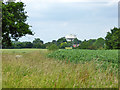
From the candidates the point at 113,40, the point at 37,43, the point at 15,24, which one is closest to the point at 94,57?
the point at 15,24

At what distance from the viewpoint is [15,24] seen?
2103 centimetres

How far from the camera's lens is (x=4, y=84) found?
19.1 feet

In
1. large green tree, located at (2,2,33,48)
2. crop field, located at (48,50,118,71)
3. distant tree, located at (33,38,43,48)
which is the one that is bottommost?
crop field, located at (48,50,118,71)

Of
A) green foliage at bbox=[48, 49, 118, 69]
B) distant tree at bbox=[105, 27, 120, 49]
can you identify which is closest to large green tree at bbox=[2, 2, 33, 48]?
green foliage at bbox=[48, 49, 118, 69]

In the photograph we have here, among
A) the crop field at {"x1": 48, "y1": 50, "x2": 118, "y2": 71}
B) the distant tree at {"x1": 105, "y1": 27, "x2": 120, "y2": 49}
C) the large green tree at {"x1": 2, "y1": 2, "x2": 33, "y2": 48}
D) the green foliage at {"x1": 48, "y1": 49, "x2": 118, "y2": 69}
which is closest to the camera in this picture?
the crop field at {"x1": 48, "y1": 50, "x2": 118, "y2": 71}

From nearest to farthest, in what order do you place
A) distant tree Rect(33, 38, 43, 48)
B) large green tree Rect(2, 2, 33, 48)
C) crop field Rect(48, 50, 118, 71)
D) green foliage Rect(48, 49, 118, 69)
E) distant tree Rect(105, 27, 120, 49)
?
crop field Rect(48, 50, 118, 71) → green foliage Rect(48, 49, 118, 69) → large green tree Rect(2, 2, 33, 48) → distant tree Rect(33, 38, 43, 48) → distant tree Rect(105, 27, 120, 49)

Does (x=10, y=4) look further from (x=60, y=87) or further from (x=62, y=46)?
(x=60, y=87)

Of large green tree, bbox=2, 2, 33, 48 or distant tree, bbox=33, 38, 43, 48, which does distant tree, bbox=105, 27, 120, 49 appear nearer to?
distant tree, bbox=33, 38, 43, 48

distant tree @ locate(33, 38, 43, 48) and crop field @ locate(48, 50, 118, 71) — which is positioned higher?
distant tree @ locate(33, 38, 43, 48)

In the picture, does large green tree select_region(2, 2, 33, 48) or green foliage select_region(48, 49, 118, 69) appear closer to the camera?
green foliage select_region(48, 49, 118, 69)

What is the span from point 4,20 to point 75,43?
14.1m

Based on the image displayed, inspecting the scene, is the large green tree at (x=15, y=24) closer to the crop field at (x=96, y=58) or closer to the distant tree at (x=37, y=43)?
the distant tree at (x=37, y=43)

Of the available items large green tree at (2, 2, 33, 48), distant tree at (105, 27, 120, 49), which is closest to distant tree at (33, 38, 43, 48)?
large green tree at (2, 2, 33, 48)

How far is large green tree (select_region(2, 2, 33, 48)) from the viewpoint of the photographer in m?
20.8
